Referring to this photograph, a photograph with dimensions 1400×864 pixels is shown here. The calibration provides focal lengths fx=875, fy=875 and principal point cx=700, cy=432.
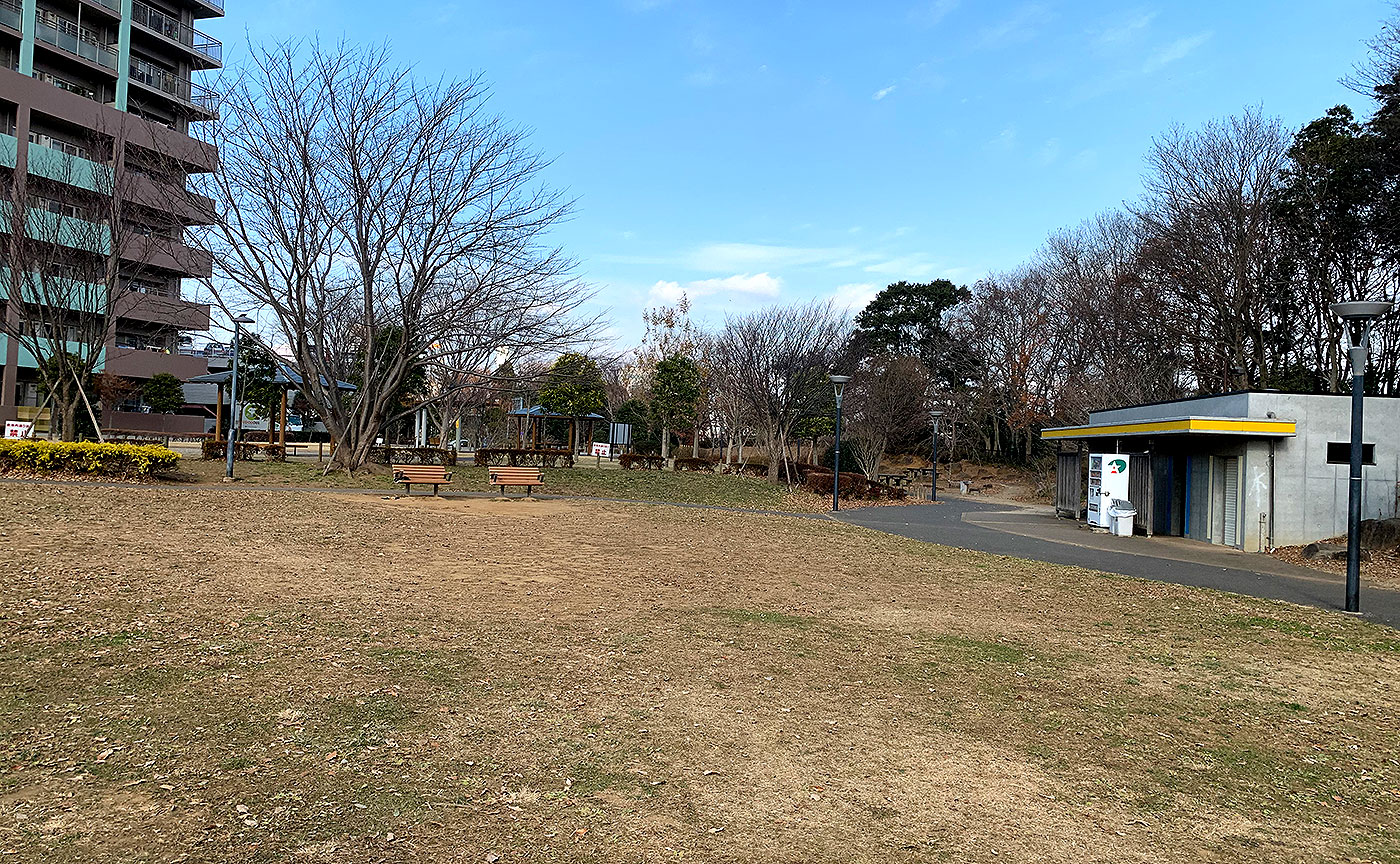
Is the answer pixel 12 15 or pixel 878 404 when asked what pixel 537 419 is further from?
pixel 12 15

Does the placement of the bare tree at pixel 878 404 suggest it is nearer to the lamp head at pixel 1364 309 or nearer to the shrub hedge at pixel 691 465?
the shrub hedge at pixel 691 465

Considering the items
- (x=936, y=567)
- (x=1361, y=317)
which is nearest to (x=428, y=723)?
(x=936, y=567)

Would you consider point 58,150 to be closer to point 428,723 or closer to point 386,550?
point 386,550

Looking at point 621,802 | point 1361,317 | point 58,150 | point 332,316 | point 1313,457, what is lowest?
point 621,802

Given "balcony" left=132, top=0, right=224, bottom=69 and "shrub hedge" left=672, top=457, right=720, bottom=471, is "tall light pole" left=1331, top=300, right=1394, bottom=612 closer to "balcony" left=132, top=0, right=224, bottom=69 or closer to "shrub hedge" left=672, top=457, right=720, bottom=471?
"shrub hedge" left=672, top=457, right=720, bottom=471

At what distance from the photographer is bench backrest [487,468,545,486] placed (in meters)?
20.1

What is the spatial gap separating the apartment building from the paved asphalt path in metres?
26.2

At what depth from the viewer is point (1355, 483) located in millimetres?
9766

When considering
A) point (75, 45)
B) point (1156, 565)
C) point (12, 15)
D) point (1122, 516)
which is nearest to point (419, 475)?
point (1156, 565)

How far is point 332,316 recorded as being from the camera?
24.9 m

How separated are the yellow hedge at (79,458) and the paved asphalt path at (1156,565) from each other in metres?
14.7

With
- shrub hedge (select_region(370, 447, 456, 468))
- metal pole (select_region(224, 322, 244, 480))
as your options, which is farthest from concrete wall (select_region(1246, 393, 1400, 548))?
shrub hedge (select_region(370, 447, 456, 468))

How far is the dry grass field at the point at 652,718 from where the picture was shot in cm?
350

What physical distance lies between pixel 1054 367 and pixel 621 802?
145 feet
